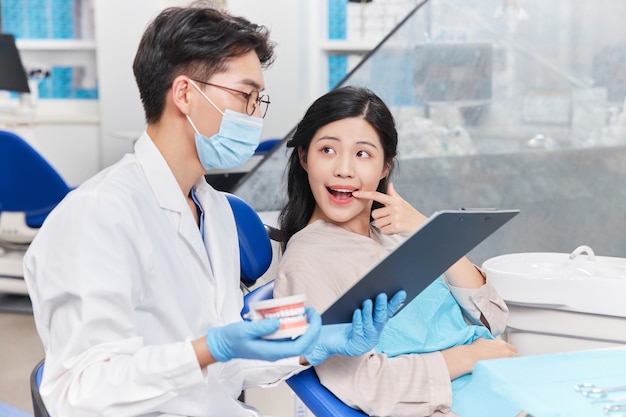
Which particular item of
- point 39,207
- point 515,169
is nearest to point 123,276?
point 515,169

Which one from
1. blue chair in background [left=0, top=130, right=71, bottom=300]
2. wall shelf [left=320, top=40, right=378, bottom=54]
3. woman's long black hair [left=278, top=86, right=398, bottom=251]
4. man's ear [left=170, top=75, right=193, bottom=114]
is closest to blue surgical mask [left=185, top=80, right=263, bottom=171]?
man's ear [left=170, top=75, right=193, bottom=114]

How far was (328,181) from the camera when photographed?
1659 millimetres

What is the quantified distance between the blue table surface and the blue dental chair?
0.26m

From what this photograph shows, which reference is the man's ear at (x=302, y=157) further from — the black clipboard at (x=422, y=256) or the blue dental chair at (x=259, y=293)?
the black clipboard at (x=422, y=256)

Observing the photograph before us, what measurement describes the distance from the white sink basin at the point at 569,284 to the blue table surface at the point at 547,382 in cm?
56

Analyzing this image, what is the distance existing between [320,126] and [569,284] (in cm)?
75

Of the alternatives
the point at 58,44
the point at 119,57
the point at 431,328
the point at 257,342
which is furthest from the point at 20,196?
the point at 257,342

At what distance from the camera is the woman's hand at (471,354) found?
1.55 meters

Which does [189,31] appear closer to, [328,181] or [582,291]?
[328,181]

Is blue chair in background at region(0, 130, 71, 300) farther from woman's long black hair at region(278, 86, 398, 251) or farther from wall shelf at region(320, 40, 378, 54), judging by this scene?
woman's long black hair at region(278, 86, 398, 251)

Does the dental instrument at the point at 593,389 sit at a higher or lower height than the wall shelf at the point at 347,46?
lower

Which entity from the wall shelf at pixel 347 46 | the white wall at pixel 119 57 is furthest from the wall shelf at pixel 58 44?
the wall shelf at pixel 347 46

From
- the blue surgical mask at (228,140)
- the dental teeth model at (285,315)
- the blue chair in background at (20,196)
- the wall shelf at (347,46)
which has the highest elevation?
the wall shelf at (347,46)

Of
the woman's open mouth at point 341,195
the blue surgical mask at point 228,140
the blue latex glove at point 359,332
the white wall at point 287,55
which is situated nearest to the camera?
the blue latex glove at point 359,332
